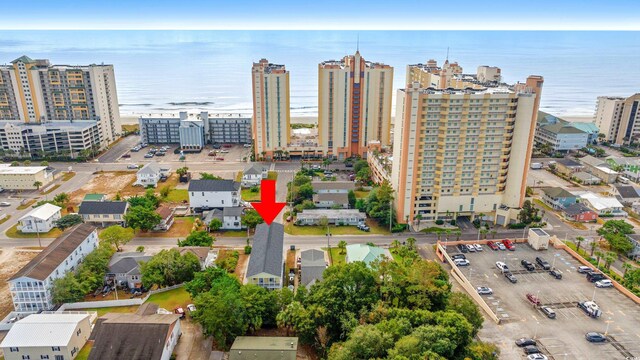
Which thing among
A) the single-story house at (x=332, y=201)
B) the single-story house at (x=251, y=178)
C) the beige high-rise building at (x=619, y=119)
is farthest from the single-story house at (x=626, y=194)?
the single-story house at (x=251, y=178)

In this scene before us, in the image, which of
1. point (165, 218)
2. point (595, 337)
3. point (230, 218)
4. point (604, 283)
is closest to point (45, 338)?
point (165, 218)

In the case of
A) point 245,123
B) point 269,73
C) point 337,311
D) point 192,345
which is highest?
point 269,73

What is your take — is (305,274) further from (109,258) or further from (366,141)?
(366,141)

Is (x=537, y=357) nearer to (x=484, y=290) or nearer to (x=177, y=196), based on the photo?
(x=484, y=290)

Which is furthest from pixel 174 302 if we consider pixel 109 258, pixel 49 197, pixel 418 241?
pixel 49 197

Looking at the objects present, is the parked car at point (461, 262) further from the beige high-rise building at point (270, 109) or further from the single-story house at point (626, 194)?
the beige high-rise building at point (270, 109)

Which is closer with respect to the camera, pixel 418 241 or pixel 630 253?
pixel 630 253
